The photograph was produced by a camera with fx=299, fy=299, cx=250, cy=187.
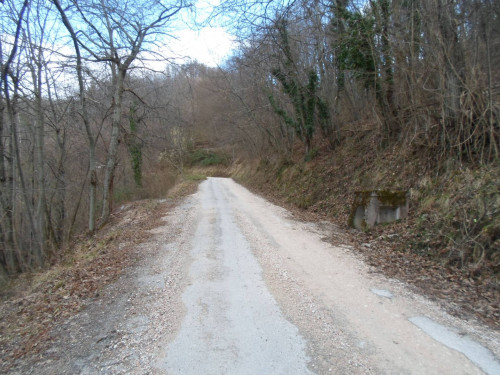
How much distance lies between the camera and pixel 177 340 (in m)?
3.25

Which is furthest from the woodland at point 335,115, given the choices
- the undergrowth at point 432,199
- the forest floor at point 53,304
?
the forest floor at point 53,304

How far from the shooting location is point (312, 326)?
3.47m

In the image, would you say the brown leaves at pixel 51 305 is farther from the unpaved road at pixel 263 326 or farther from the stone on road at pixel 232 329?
the stone on road at pixel 232 329

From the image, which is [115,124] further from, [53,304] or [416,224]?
[416,224]

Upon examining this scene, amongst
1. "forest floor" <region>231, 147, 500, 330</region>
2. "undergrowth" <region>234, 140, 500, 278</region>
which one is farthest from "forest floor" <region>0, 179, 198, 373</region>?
"undergrowth" <region>234, 140, 500, 278</region>

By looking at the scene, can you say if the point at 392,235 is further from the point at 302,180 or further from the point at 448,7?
the point at 302,180

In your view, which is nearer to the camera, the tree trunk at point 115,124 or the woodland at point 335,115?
the woodland at point 335,115

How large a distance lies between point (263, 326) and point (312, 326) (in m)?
0.57

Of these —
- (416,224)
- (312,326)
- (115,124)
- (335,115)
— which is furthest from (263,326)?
(335,115)

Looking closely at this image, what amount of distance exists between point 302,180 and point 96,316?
13.5 meters

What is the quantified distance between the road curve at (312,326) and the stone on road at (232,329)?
1cm

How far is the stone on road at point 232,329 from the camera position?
282cm

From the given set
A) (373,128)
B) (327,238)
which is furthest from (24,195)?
(373,128)

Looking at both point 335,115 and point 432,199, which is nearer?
point 432,199
